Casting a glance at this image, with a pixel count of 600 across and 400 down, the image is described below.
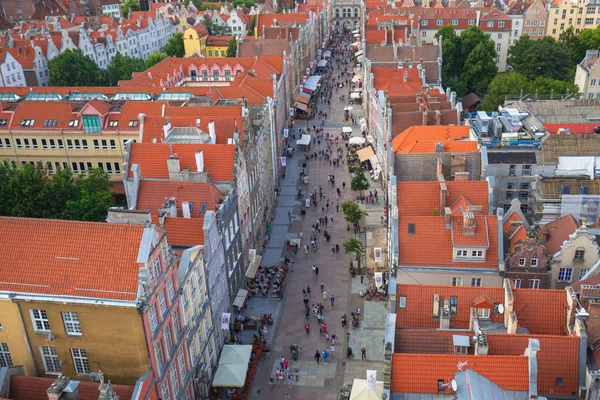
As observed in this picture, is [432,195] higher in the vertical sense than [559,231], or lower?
higher

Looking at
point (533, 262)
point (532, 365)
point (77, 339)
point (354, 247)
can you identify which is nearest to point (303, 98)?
point (354, 247)

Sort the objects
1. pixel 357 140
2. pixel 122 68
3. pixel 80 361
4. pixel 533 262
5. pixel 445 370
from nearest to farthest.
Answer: pixel 445 370
pixel 80 361
pixel 533 262
pixel 357 140
pixel 122 68

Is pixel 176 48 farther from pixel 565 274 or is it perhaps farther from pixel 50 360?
pixel 50 360

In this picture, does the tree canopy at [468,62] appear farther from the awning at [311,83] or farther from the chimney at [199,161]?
the chimney at [199,161]

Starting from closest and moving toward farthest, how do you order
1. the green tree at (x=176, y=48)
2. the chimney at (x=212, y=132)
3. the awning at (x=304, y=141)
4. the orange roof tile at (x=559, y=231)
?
the orange roof tile at (x=559, y=231) → the chimney at (x=212, y=132) → the awning at (x=304, y=141) → the green tree at (x=176, y=48)

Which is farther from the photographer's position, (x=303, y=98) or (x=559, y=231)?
(x=303, y=98)

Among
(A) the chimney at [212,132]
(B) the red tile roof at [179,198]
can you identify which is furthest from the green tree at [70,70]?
(B) the red tile roof at [179,198]

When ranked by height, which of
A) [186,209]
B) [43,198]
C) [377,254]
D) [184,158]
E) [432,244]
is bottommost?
[377,254]
